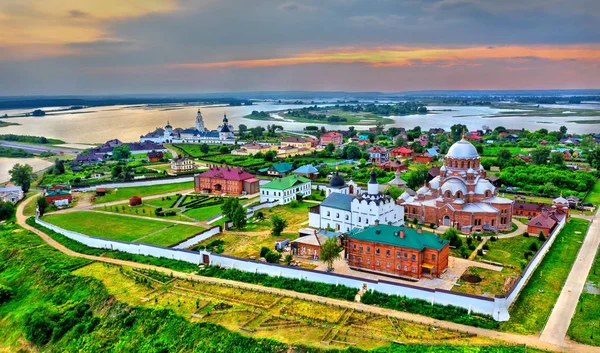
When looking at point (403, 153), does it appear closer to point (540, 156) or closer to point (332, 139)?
point (540, 156)

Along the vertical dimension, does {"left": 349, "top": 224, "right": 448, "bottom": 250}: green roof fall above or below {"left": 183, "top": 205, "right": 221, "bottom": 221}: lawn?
above

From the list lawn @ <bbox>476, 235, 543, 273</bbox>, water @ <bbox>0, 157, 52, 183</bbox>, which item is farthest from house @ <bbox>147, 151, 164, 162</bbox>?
lawn @ <bbox>476, 235, 543, 273</bbox>

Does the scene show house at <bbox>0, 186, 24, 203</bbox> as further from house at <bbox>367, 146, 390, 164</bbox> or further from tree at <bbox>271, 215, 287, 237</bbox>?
house at <bbox>367, 146, 390, 164</bbox>

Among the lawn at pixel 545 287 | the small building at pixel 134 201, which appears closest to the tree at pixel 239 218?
the small building at pixel 134 201

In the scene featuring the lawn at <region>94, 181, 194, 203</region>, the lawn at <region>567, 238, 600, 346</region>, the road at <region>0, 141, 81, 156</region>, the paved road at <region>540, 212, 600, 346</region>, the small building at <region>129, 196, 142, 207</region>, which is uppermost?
the lawn at <region>567, 238, 600, 346</region>

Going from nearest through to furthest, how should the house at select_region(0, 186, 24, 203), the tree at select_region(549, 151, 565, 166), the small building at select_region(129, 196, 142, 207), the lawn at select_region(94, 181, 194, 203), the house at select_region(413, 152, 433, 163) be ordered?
the small building at select_region(129, 196, 142, 207) < the house at select_region(0, 186, 24, 203) < the lawn at select_region(94, 181, 194, 203) < the tree at select_region(549, 151, 565, 166) < the house at select_region(413, 152, 433, 163)

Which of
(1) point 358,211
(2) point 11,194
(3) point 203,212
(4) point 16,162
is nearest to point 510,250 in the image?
(1) point 358,211

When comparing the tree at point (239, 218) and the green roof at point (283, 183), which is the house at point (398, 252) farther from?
the green roof at point (283, 183)
